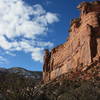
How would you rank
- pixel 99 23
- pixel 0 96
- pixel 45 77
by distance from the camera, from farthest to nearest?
pixel 45 77 < pixel 99 23 < pixel 0 96

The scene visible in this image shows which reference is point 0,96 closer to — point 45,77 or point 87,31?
point 87,31

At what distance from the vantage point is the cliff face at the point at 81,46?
61.2 metres

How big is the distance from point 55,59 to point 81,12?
2011 centimetres

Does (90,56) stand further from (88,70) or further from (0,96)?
(0,96)

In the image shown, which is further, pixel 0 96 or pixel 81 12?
pixel 81 12

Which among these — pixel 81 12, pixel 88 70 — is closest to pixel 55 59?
pixel 81 12

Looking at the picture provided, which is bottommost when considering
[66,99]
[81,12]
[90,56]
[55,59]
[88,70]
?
[66,99]

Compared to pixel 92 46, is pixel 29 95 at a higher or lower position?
lower

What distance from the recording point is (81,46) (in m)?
65.8

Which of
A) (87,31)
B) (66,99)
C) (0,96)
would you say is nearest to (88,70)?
(87,31)

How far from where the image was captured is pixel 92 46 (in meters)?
61.2

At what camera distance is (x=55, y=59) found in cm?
8631

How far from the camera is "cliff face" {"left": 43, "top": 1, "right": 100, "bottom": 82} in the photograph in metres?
61.2

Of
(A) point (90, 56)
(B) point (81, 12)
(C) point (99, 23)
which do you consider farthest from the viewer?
(B) point (81, 12)
